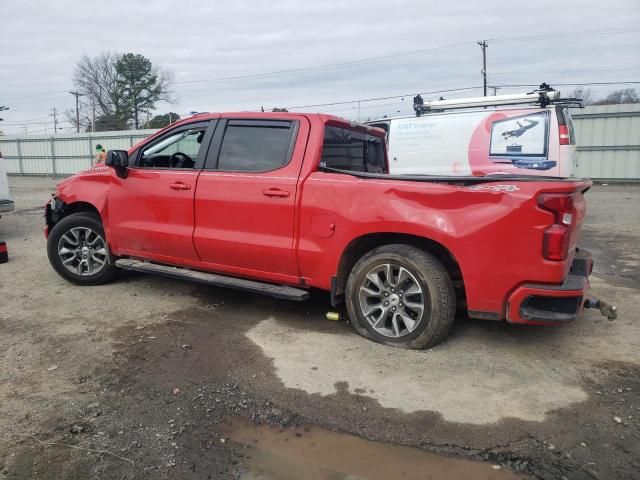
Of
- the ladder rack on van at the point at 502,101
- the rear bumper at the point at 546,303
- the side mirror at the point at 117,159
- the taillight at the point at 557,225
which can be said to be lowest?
the rear bumper at the point at 546,303

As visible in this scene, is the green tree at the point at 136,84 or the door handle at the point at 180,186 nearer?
the door handle at the point at 180,186

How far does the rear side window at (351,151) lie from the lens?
4.52 metres

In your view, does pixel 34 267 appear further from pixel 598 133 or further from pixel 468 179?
pixel 598 133

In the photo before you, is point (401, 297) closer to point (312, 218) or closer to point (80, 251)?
point (312, 218)

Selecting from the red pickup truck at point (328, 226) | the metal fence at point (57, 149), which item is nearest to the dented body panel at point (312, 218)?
the red pickup truck at point (328, 226)

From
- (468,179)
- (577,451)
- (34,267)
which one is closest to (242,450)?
(577,451)

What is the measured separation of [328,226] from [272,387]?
1.36 meters

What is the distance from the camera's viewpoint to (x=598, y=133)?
18.4m

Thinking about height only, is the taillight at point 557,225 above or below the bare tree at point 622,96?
below

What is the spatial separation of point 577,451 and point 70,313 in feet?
13.8

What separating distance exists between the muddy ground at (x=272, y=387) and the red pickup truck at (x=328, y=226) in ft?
1.23

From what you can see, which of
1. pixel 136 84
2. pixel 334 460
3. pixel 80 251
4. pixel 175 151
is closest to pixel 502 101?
pixel 175 151

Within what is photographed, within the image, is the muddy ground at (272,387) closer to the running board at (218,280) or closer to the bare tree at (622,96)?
the running board at (218,280)

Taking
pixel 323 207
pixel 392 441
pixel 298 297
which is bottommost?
pixel 392 441
